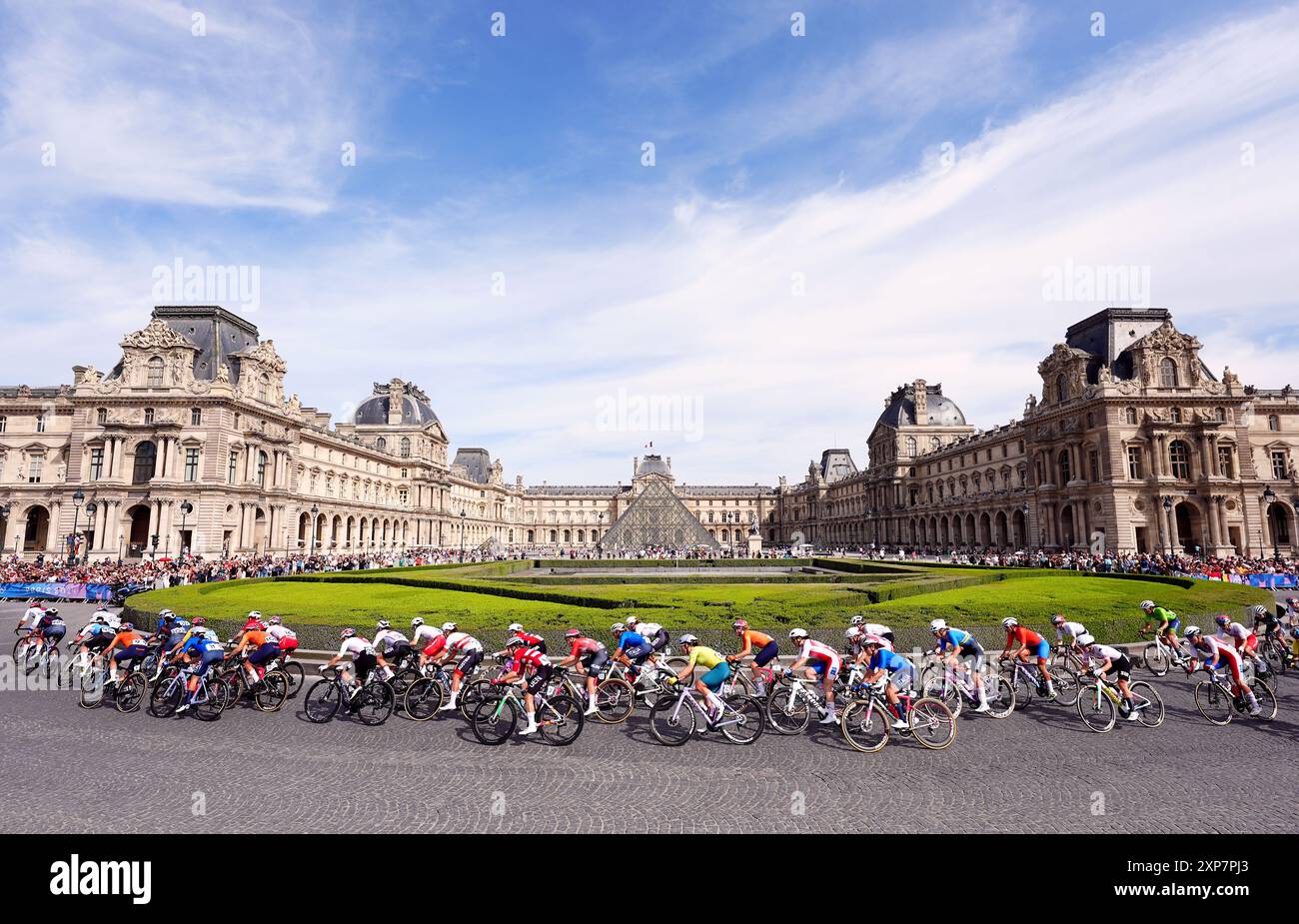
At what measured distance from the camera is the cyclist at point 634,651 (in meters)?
10.1

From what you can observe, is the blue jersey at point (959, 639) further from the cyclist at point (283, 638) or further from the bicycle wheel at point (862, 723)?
the cyclist at point (283, 638)

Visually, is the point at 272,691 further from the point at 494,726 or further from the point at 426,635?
the point at 494,726

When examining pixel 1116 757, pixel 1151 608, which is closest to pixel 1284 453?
pixel 1151 608

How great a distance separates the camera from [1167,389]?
4800cm

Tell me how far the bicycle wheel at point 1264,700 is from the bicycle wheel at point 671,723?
893 centimetres

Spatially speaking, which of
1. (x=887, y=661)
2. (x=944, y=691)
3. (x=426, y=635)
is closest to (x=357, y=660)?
(x=426, y=635)

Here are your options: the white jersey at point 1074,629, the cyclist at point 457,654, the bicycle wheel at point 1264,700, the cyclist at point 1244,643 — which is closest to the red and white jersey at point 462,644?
the cyclist at point 457,654

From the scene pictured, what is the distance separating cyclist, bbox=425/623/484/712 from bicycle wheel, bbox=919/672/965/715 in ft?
23.2

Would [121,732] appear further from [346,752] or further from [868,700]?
[868,700]

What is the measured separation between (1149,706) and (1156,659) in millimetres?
4800

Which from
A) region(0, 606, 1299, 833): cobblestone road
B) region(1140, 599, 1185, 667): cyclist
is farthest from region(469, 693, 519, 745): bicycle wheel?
region(1140, 599, 1185, 667): cyclist

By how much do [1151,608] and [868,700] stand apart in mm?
7522

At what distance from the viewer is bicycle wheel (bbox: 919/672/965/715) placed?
9695 mm

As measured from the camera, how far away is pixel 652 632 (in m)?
11.0
